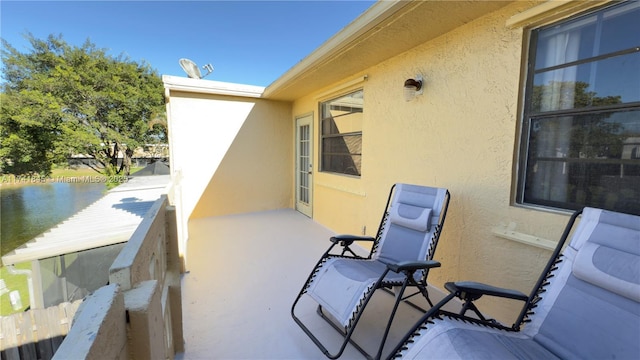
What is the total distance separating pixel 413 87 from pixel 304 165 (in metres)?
3.37

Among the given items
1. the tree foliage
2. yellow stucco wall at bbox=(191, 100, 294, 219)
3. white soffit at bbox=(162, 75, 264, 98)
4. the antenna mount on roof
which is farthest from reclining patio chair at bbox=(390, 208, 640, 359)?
the tree foliage

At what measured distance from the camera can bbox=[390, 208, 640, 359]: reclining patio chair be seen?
3.93ft

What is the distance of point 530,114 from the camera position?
2.00 m

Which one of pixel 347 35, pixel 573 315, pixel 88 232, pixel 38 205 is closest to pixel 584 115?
pixel 573 315

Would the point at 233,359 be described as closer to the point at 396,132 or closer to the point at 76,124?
the point at 396,132

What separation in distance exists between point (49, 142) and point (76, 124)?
131cm

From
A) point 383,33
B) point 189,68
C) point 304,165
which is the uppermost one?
point 189,68

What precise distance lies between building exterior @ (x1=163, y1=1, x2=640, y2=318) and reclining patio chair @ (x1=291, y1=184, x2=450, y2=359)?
414mm

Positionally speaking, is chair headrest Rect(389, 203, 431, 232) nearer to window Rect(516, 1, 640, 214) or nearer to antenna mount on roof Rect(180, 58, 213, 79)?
window Rect(516, 1, 640, 214)

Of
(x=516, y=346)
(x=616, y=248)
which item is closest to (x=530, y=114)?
(x=616, y=248)

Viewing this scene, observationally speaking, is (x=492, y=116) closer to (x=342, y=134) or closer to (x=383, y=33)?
(x=383, y=33)

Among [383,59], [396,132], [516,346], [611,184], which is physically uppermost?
[383,59]

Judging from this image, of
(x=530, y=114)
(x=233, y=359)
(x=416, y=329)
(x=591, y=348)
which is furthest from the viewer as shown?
(x=530, y=114)

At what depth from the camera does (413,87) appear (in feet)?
9.40
